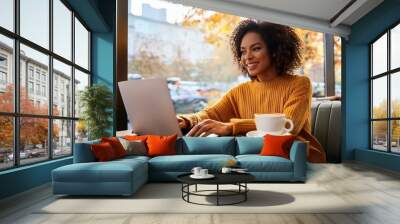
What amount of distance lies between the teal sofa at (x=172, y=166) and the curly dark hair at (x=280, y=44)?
1701 millimetres

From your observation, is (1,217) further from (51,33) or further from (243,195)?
(51,33)

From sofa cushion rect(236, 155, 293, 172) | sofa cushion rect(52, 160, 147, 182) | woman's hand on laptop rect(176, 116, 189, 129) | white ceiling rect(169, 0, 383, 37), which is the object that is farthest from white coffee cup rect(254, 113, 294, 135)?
sofa cushion rect(52, 160, 147, 182)

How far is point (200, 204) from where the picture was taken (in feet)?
13.1

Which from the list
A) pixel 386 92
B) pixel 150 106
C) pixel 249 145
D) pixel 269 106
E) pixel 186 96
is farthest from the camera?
pixel 186 96

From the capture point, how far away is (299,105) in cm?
678

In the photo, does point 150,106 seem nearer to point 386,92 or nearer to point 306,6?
point 306,6

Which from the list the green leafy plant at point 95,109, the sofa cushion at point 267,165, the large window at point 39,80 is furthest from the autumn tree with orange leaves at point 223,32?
the sofa cushion at point 267,165

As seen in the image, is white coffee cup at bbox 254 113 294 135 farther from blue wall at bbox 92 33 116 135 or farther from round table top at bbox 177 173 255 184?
blue wall at bbox 92 33 116 135

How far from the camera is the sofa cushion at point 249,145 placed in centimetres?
604

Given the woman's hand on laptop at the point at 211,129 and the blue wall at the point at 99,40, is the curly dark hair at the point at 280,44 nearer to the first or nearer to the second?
the woman's hand on laptop at the point at 211,129

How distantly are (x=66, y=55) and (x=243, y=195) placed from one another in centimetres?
385

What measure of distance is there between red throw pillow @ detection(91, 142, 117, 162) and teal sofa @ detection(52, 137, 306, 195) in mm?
63

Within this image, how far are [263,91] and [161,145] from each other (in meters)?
2.18

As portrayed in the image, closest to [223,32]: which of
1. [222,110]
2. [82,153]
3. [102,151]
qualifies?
[222,110]
